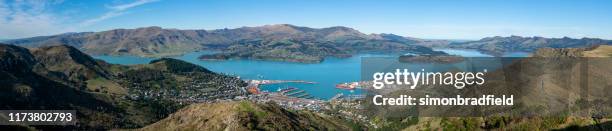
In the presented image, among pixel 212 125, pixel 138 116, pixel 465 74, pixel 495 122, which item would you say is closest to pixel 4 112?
pixel 138 116

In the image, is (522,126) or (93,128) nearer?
(522,126)

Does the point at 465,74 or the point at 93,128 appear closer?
the point at 465,74

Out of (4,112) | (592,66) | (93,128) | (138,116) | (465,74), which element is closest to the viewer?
(465,74)

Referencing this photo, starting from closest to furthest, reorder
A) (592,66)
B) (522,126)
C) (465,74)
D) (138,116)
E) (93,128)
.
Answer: (465,74) → (522,126) → (592,66) → (93,128) → (138,116)

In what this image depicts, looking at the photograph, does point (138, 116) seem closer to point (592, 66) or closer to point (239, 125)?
point (239, 125)

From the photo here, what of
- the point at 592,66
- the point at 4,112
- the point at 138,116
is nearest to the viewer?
the point at 592,66

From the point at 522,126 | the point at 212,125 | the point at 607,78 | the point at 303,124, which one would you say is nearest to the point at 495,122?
the point at 522,126

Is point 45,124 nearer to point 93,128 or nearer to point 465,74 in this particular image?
point 93,128

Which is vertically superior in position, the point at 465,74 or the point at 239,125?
the point at 465,74

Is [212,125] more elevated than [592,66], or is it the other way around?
[592,66]
